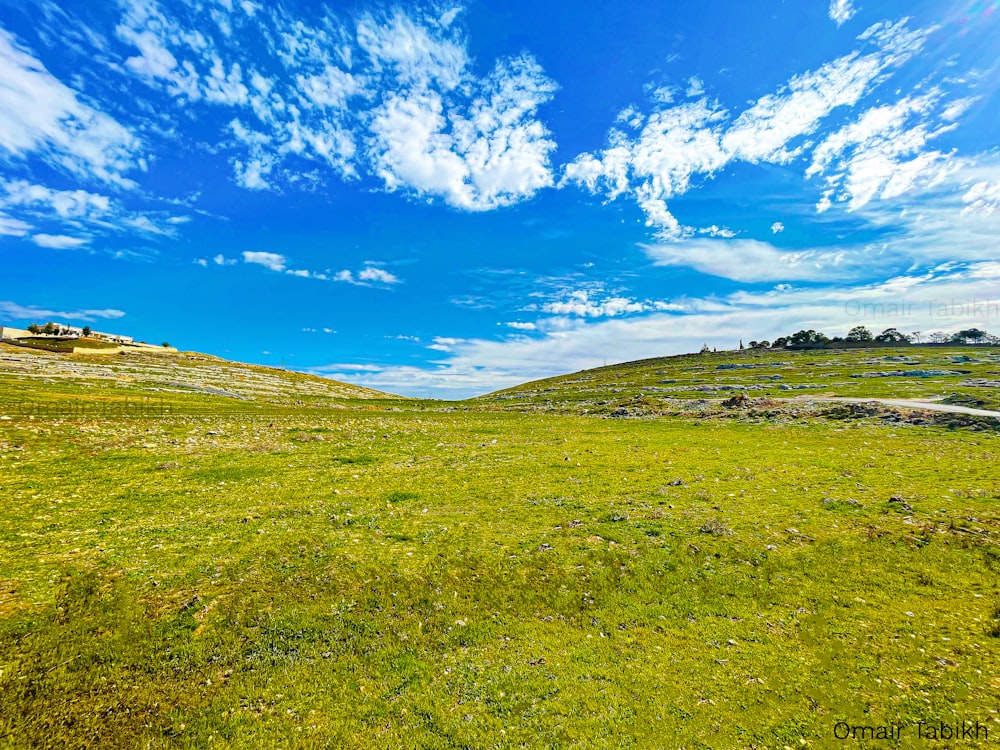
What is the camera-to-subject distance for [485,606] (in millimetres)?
11648

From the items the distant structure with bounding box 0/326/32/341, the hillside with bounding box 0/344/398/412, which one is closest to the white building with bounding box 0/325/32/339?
the distant structure with bounding box 0/326/32/341

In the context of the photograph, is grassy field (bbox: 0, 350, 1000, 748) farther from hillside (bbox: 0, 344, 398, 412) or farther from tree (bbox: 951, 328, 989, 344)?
tree (bbox: 951, 328, 989, 344)

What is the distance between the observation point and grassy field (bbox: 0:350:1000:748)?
7.82 meters

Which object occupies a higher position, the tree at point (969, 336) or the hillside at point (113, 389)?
the hillside at point (113, 389)

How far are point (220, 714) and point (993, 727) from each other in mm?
14453

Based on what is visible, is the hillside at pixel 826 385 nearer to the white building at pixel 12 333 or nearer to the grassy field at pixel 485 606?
the grassy field at pixel 485 606

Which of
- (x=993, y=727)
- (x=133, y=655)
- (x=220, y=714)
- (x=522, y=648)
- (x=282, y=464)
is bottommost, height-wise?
(x=993, y=727)

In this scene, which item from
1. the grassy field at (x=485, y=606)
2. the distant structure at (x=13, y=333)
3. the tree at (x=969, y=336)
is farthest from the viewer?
the tree at (x=969, y=336)

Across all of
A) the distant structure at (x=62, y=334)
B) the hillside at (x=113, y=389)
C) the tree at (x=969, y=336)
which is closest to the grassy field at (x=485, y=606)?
the hillside at (x=113, y=389)

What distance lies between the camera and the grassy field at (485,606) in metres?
7.82

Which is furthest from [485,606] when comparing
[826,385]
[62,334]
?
[62,334]

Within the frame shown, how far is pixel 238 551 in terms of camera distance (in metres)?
13.5

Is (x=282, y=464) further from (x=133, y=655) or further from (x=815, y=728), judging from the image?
(x=815, y=728)

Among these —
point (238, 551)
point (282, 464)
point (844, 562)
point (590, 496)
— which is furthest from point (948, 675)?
point (282, 464)
